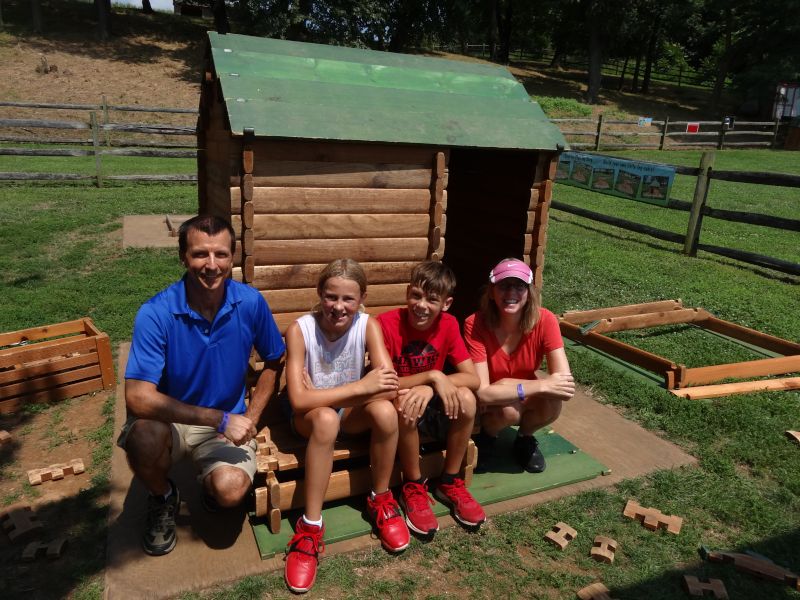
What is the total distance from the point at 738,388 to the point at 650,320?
142 cm

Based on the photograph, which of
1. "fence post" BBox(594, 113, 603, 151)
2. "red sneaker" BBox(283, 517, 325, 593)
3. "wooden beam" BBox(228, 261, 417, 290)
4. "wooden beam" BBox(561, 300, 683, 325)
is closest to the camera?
"red sneaker" BBox(283, 517, 325, 593)

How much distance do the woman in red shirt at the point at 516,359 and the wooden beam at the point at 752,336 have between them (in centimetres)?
323

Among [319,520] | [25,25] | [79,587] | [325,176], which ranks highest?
[25,25]

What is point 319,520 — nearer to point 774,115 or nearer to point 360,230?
point 360,230

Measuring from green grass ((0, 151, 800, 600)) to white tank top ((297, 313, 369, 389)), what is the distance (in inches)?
35.9

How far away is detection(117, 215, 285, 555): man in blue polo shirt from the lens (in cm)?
301

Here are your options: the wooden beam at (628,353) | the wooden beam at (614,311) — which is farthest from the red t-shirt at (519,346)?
the wooden beam at (614,311)

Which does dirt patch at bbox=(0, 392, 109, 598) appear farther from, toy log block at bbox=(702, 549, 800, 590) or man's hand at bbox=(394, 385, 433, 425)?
toy log block at bbox=(702, 549, 800, 590)

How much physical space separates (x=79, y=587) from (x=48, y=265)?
6.15m

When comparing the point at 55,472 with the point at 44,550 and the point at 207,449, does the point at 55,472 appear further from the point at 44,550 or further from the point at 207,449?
the point at 207,449

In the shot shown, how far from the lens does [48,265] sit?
7984 millimetres

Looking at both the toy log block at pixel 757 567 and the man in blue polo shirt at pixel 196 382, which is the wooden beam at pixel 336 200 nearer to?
the man in blue polo shirt at pixel 196 382

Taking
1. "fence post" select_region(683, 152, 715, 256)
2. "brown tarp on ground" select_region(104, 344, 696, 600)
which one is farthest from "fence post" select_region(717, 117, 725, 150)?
"brown tarp on ground" select_region(104, 344, 696, 600)

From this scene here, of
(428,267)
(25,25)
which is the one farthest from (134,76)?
(428,267)
